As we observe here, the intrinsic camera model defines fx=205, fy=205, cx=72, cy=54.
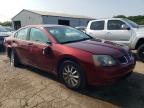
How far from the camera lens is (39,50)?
17.9ft

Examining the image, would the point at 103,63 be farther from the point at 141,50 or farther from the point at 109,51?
the point at 141,50

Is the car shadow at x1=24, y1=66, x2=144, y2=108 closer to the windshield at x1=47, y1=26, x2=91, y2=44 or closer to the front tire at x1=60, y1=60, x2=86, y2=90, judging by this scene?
the front tire at x1=60, y1=60, x2=86, y2=90

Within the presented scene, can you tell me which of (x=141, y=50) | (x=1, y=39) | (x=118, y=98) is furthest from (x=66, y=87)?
(x=1, y=39)

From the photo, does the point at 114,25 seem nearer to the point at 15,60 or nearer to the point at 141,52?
the point at 141,52

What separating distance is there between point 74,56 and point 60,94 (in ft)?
3.04

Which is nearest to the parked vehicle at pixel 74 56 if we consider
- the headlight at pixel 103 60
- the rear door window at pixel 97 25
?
the headlight at pixel 103 60

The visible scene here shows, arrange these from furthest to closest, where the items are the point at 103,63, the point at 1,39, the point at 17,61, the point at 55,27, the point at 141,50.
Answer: the point at 1,39 → the point at 141,50 → the point at 17,61 → the point at 55,27 → the point at 103,63

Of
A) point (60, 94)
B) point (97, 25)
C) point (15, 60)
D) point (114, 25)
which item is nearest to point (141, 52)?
point (114, 25)

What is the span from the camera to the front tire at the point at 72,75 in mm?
4535

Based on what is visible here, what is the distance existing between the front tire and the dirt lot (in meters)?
0.17

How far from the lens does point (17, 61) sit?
7.00 metres

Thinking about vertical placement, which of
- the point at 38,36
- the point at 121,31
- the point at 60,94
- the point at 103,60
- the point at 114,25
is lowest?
the point at 60,94

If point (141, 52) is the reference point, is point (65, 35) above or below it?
above

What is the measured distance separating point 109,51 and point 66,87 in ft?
4.58
